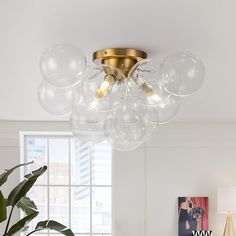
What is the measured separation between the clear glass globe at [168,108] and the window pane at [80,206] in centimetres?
247

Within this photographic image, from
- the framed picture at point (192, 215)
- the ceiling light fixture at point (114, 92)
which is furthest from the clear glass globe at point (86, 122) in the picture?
the framed picture at point (192, 215)

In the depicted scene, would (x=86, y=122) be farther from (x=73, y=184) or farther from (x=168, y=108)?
(x=73, y=184)

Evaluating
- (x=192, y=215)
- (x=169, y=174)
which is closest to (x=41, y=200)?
(x=169, y=174)

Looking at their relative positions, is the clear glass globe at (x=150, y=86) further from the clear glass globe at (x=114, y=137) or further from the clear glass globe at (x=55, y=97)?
the clear glass globe at (x=55, y=97)

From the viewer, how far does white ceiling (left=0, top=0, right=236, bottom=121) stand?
6.37 feet

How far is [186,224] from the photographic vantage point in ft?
12.6

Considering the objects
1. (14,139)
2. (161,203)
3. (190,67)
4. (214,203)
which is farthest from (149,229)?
(190,67)

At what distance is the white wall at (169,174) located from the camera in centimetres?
388

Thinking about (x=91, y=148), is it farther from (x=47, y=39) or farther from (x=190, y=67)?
(x=190, y=67)

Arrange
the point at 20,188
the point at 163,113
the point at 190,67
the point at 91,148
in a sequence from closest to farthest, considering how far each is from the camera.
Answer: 1. the point at 20,188
2. the point at 190,67
3. the point at 163,113
4. the point at 91,148

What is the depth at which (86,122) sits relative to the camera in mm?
1852

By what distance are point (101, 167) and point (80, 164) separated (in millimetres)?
206

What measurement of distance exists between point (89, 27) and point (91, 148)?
7.43 feet

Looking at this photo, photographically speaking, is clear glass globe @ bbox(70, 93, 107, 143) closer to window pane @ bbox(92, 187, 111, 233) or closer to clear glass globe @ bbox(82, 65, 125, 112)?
clear glass globe @ bbox(82, 65, 125, 112)
